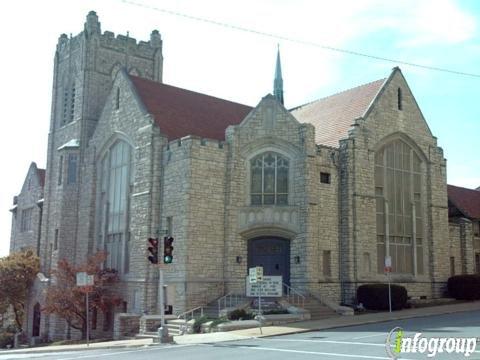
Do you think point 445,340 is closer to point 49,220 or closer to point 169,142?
point 169,142

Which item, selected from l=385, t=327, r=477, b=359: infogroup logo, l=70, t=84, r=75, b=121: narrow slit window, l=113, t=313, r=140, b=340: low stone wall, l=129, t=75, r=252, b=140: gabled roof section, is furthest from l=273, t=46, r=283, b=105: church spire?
l=385, t=327, r=477, b=359: infogroup logo

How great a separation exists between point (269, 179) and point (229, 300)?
6275 mm

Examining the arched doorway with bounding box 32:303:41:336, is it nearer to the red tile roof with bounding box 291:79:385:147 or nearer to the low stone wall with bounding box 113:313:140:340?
the low stone wall with bounding box 113:313:140:340

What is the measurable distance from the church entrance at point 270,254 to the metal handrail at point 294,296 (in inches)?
31.2

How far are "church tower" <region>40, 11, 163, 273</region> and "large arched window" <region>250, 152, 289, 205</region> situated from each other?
39.7 ft

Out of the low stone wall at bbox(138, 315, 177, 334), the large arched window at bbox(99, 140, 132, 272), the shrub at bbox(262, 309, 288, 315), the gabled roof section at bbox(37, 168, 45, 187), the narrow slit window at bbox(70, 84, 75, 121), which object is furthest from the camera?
the gabled roof section at bbox(37, 168, 45, 187)

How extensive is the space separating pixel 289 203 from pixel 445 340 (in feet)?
49.1

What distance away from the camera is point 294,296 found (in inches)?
1172

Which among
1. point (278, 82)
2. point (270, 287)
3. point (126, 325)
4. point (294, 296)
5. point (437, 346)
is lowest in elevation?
point (126, 325)

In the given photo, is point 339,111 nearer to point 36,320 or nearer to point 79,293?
point 79,293

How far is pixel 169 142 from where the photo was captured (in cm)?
3278

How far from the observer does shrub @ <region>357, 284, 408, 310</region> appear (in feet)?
101

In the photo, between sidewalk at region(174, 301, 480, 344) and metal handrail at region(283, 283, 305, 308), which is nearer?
sidewalk at region(174, 301, 480, 344)

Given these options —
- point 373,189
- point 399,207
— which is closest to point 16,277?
point 373,189
